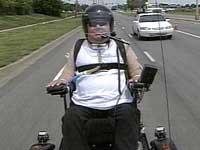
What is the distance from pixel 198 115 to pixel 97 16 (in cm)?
413

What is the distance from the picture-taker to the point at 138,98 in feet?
13.8

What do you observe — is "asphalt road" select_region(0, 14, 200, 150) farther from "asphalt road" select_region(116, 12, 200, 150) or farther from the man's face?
the man's face

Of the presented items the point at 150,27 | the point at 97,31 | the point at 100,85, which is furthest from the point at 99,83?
the point at 150,27

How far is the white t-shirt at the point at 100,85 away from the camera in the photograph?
404 cm

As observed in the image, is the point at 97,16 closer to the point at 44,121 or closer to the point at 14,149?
the point at 14,149

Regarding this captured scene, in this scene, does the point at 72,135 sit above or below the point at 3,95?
above

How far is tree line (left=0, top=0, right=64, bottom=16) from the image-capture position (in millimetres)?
61537

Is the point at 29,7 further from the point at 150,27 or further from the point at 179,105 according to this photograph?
the point at 179,105

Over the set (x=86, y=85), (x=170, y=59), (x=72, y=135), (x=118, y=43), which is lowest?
(x=170, y=59)

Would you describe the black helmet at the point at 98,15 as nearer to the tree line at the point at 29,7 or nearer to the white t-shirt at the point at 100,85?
the white t-shirt at the point at 100,85

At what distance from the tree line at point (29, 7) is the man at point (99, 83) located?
5438 centimetres

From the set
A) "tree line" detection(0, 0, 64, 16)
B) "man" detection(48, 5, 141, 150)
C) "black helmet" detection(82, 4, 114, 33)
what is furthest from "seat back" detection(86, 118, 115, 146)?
"tree line" detection(0, 0, 64, 16)

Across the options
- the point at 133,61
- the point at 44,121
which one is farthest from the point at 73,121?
the point at 44,121

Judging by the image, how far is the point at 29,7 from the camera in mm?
73125
